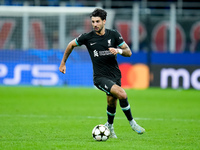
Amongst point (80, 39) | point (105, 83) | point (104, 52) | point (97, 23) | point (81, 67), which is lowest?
point (81, 67)

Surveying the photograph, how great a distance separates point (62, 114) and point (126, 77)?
8897mm

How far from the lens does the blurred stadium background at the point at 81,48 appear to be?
69.2ft

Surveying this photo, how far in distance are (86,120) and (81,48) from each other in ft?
35.7

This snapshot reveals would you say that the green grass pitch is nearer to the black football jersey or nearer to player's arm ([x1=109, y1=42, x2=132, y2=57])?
the black football jersey

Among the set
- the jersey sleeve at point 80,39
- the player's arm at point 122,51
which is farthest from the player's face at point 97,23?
the player's arm at point 122,51

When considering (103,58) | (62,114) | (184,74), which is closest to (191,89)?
(184,74)

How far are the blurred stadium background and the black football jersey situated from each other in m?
12.2

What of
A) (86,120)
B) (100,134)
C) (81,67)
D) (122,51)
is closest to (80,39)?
(122,51)

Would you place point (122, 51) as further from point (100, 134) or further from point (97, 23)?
point (100, 134)

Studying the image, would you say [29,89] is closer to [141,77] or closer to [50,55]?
[50,55]

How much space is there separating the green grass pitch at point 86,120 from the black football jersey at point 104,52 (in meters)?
1.19

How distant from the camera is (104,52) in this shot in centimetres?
853

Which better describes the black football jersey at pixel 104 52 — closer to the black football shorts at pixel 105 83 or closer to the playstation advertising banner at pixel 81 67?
the black football shorts at pixel 105 83

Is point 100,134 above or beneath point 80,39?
beneath
